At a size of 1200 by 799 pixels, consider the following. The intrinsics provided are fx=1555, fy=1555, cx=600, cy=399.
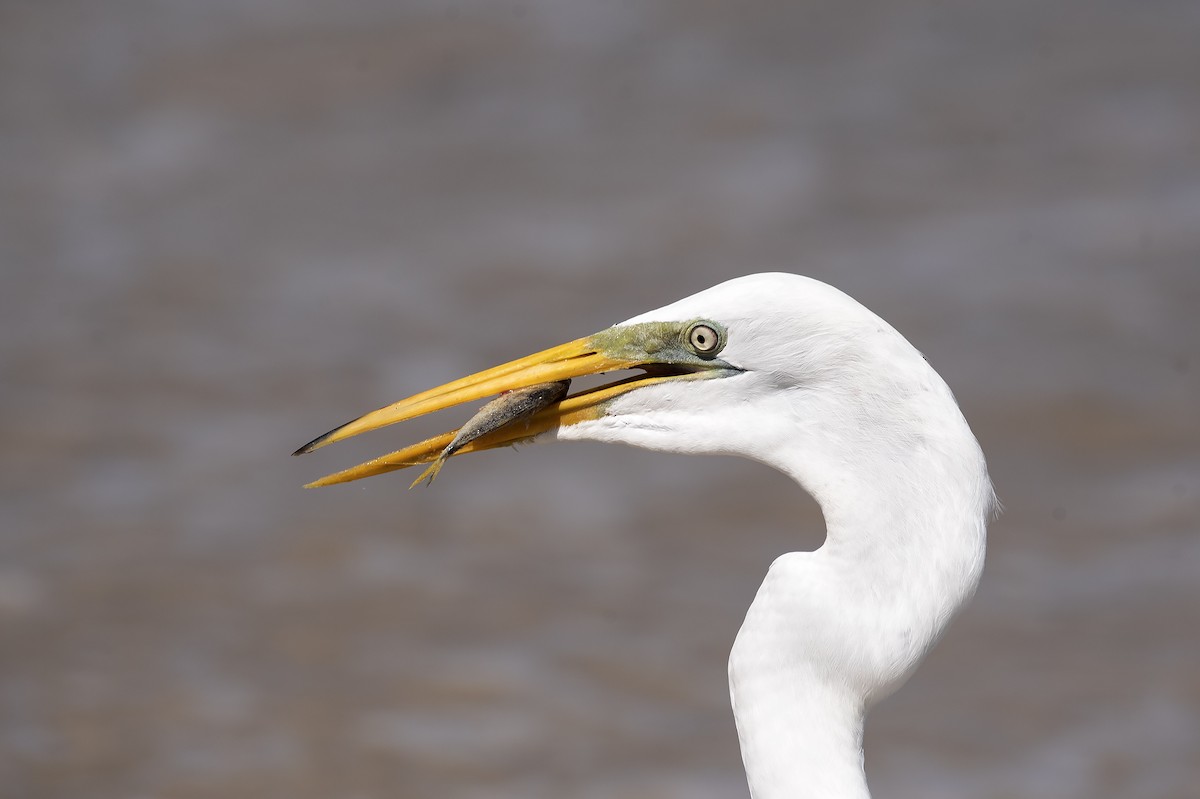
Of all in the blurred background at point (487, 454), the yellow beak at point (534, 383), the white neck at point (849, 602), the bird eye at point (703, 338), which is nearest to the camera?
the white neck at point (849, 602)

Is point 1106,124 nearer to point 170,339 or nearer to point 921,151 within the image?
point 921,151

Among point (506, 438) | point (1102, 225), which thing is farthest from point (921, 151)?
point (506, 438)

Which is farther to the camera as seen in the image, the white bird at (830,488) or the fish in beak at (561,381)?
the fish in beak at (561,381)

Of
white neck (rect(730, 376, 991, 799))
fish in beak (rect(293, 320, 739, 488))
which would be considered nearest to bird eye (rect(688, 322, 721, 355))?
fish in beak (rect(293, 320, 739, 488))

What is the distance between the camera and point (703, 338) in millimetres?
2639

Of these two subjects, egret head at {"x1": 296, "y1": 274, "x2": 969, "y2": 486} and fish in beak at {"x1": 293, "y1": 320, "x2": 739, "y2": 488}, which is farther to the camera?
fish in beak at {"x1": 293, "y1": 320, "x2": 739, "y2": 488}

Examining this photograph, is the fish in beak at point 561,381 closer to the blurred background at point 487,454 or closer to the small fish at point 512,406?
the small fish at point 512,406

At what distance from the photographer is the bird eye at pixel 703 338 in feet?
8.63

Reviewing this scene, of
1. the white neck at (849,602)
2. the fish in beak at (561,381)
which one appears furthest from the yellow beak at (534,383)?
the white neck at (849,602)

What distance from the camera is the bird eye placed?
2631 millimetres

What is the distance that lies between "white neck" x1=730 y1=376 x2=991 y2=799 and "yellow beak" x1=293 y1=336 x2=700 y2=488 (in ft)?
1.11

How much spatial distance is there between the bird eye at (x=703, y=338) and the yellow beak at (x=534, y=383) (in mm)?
66

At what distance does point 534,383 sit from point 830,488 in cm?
58

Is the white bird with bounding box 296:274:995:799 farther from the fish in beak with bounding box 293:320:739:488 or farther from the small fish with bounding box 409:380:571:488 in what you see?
the small fish with bounding box 409:380:571:488
